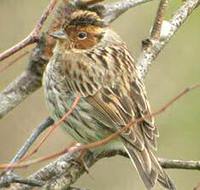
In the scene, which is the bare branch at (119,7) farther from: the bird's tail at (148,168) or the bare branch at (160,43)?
the bird's tail at (148,168)

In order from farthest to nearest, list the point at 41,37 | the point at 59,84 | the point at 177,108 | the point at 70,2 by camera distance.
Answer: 1. the point at 177,108
2. the point at 59,84
3. the point at 70,2
4. the point at 41,37

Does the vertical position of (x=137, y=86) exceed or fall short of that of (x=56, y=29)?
it falls short

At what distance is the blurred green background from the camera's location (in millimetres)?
8469

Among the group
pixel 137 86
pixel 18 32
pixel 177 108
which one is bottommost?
pixel 177 108

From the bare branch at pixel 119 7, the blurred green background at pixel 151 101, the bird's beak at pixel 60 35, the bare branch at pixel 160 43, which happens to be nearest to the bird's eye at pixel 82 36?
the bird's beak at pixel 60 35

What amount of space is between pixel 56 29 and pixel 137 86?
0.89 m

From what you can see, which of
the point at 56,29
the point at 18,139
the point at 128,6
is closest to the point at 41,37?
the point at 56,29

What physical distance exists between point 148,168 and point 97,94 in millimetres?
618

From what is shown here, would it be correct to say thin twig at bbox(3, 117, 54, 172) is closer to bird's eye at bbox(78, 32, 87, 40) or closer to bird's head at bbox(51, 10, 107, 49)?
bird's head at bbox(51, 10, 107, 49)

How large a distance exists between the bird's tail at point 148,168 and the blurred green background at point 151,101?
2822mm

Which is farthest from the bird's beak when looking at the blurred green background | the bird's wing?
the blurred green background

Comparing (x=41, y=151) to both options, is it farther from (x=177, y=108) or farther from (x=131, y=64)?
(x=131, y=64)

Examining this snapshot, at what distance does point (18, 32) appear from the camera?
8789 mm

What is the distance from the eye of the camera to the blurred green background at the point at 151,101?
8469 mm
